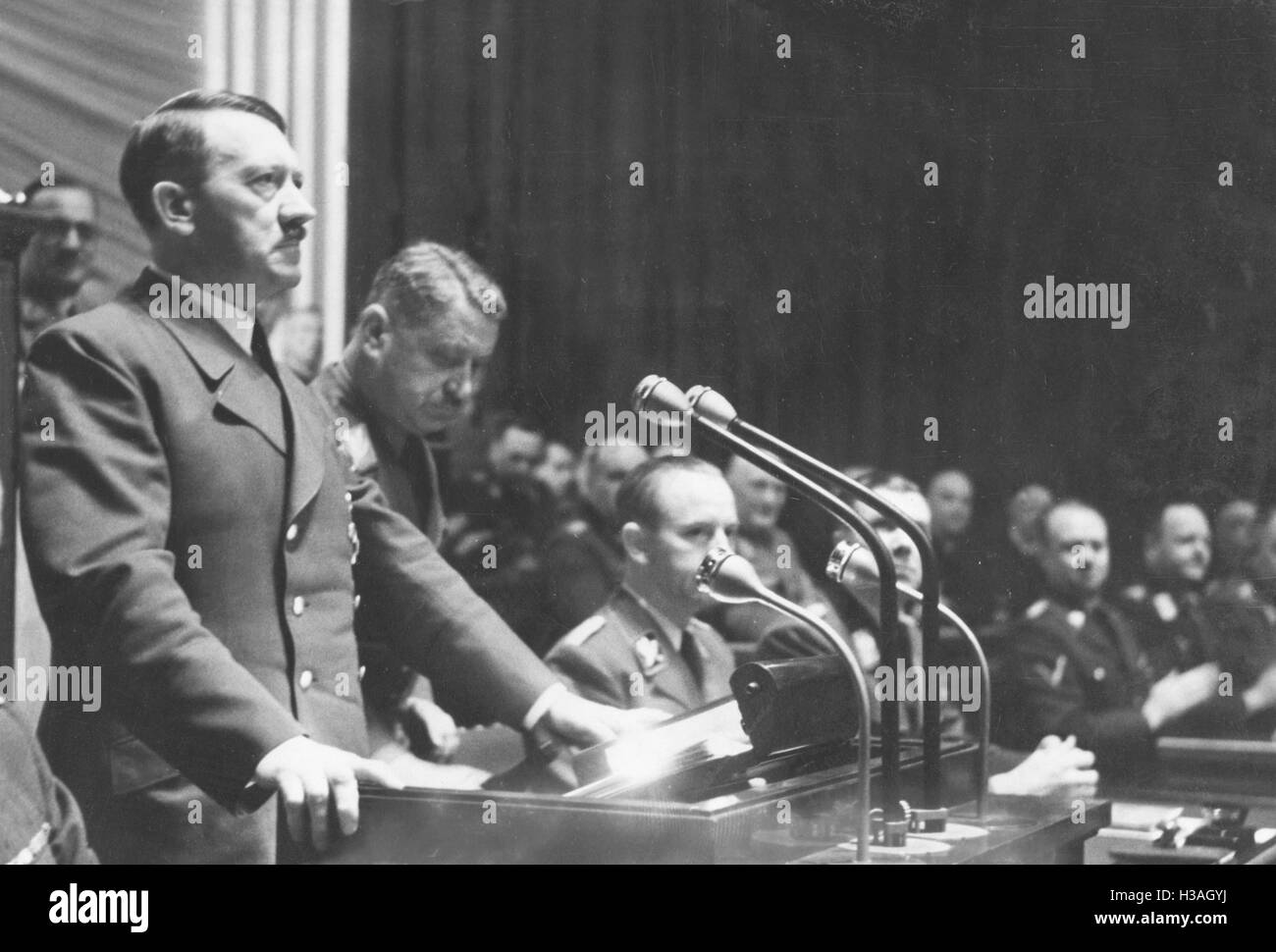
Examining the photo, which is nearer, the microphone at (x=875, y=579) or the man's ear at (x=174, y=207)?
the microphone at (x=875, y=579)

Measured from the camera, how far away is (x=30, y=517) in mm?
3172

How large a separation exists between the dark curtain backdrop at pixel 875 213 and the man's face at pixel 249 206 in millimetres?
232

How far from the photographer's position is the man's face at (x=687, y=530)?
3369 mm

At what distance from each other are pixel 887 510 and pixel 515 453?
856 mm

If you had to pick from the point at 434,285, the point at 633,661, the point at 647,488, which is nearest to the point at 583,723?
the point at 633,661

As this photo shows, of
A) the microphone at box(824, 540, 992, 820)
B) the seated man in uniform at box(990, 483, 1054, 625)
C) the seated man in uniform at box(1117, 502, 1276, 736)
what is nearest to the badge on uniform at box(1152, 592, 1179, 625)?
the seated man in uniform at box(1117, 502, 1276, 736)

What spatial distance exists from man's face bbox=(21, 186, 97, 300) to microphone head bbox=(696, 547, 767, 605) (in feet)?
4.47

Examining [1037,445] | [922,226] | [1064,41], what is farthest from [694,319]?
[1064,41]

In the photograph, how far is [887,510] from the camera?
297 cm

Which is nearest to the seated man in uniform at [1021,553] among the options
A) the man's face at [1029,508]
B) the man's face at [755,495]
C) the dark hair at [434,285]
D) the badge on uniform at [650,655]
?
the man's face at [1029,508]

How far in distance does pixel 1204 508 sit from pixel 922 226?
83 cm

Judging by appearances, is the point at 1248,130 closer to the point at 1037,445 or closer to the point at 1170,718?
the point at 1037,445

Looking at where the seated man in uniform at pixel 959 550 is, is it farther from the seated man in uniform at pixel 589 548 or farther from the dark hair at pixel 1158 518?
the seated man in uniform at pixel 589 548

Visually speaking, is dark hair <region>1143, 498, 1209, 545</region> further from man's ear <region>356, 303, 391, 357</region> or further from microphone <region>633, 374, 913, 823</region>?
man's ear <region>356, 303, 391, 357</region>
